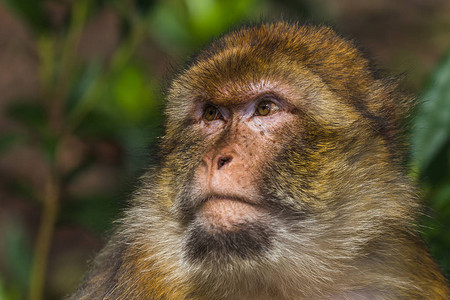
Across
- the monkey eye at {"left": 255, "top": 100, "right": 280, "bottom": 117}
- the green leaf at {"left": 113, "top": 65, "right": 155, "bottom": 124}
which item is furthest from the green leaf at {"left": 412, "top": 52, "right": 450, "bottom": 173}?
the green leaf at {"left": 113, "top": 65, "right": 155, "bottom": 124}

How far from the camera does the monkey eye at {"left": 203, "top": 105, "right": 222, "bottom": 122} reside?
9.04 ft

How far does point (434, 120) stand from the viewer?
3434 mm

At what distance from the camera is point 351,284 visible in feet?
8.41

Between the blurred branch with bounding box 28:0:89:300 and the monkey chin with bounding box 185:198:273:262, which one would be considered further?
the blurred branch with bounding box 28:0:89:300

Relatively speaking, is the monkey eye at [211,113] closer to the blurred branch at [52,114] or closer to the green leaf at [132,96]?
the blurred branch at [52,114]

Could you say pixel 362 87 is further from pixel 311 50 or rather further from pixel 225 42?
pixel 225 42

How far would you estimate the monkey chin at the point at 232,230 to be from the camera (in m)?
2.34

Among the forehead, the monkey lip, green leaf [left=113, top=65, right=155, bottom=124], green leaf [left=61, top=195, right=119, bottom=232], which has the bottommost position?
green leaf [left=61, top=195, right=119, bottom=232]

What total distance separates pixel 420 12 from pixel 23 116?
5313mm

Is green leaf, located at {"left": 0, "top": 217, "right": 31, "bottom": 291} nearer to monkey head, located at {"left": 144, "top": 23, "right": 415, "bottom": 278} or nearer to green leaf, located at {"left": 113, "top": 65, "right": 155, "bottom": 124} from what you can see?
green leaf, located at {"left": 113, "top": 65, "right": 155, "bottom": 124}

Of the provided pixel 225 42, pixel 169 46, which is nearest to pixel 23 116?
pixel 169 46

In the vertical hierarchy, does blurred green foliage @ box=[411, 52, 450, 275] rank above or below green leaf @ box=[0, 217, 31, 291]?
above

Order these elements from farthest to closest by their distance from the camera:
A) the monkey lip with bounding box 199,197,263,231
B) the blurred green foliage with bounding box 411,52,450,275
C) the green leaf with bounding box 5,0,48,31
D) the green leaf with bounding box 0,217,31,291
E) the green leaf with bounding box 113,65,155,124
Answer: the green leaf with bounding box 113,65,155,124
the green leaf with bounding box 0,217,31,291
the green leaf with bounding box 5,0,48,31
the blurred green foliage with bounding box 411,52,450,275
the monkey lip with bounding box 199,197,263,231

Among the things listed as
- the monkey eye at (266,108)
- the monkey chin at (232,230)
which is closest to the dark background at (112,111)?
the monkey eye at (266,108)
